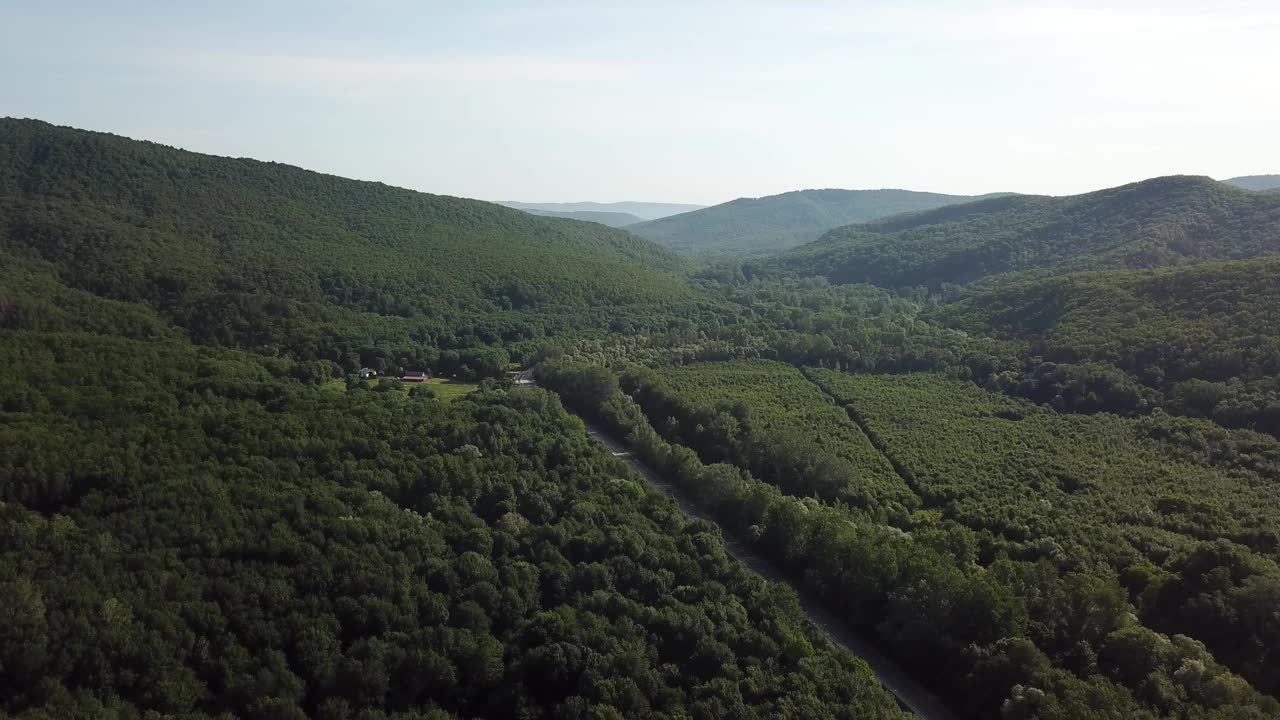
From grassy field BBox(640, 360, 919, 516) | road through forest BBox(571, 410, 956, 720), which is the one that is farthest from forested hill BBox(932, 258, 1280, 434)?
road through forest BBox(571, 410, 956, 720)

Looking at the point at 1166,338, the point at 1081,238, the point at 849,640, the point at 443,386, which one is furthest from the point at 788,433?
the point at 1081,238

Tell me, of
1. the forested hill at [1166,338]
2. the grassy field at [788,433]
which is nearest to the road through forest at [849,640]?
the grassy field at [788,433]

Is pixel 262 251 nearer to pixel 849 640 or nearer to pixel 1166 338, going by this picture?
pixel 849 640

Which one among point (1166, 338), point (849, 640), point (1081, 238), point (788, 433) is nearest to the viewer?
point (849, 640)

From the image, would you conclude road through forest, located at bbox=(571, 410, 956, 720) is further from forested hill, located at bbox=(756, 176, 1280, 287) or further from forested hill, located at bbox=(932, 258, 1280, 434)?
forested hill, located at bbox=(756, 176, 1280, 287)

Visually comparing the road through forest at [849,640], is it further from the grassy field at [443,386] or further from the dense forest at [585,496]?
the grassy field at [443,386]
